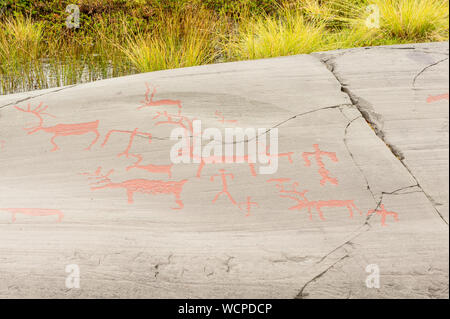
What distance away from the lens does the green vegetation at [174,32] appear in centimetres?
359

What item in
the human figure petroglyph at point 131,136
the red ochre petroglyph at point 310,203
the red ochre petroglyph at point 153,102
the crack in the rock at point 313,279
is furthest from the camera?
the red ochre petroglyph at point 153,102

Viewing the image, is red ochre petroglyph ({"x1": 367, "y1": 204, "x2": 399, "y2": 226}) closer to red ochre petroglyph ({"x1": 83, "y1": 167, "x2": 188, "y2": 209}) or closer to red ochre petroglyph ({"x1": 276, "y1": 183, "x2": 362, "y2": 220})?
red ochre petroglyph ({"x1": 276, "y1": 183, "x2": 362, "y2": 220})

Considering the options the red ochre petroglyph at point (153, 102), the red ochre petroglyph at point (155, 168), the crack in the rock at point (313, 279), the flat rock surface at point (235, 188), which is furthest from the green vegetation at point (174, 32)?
the crack in the rock at point (313, 279)

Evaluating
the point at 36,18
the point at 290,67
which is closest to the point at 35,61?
the point at 36,18

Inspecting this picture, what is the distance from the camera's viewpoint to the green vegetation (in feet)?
11.8

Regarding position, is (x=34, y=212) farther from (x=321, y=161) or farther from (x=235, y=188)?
(x=321, y=161)

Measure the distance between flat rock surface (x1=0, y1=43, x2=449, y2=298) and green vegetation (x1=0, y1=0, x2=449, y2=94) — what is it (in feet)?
2.87

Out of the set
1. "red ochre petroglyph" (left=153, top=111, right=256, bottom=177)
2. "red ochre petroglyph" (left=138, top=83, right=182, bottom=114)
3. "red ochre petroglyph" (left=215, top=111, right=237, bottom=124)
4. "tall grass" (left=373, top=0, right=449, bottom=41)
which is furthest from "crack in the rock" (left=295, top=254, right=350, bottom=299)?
"tall grass" (left=373, top=0, right=449, bottom=41)

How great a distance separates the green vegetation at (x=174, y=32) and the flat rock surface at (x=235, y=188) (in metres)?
0.88

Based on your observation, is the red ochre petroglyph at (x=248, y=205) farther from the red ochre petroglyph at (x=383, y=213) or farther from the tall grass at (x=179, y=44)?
the tall grass at (x=179, y=44)

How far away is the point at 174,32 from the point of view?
4020mm

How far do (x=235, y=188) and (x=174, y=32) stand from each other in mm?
2437
